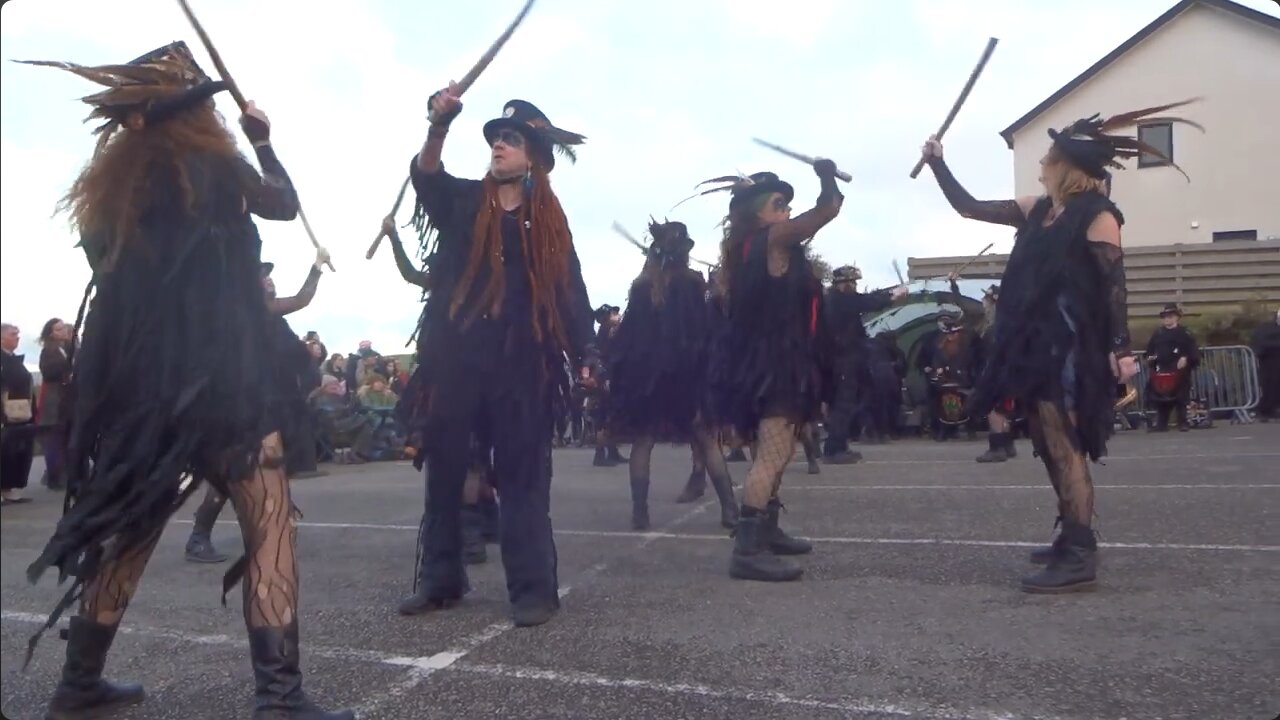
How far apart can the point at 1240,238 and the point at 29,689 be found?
14.9 feet

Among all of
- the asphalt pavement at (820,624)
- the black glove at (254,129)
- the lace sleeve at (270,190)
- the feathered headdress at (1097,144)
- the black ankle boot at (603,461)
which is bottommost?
the asphalt pavement at (820,624)

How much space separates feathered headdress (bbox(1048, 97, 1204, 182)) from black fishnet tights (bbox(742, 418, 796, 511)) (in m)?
1.61

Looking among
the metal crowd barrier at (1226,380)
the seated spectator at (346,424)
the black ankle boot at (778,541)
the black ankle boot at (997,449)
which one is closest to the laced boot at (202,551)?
the seated spectator at (346,424)

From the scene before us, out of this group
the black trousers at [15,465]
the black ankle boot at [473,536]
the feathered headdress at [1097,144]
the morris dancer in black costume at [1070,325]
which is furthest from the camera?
the black trousers at [15,465]

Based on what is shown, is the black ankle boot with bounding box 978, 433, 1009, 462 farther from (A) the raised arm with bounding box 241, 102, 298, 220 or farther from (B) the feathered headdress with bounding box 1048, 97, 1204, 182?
(A) the raised arm with bounding box 241, 102, 298, 220

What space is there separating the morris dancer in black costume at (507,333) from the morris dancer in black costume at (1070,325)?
169 cm

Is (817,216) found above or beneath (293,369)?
above

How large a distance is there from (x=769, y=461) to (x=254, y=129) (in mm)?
2627

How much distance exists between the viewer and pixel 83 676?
315 centimetres

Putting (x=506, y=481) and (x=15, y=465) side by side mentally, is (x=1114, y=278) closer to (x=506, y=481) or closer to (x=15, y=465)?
(x=506, y=481)

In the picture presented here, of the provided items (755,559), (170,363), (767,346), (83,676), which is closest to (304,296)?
(170,363)

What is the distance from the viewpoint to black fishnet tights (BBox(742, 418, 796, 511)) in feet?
15.6

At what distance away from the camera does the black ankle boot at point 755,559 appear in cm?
459

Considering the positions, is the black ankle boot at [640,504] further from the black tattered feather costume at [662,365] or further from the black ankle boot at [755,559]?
the black ankle boot at [755,559]
